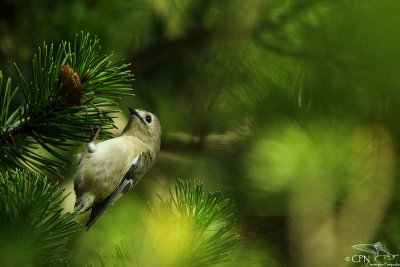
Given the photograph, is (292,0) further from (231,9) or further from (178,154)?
(178,154)

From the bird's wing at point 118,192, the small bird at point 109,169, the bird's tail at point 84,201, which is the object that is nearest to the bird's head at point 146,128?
the small bird at point 109,169

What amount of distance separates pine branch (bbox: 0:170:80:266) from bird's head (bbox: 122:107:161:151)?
0.76 m

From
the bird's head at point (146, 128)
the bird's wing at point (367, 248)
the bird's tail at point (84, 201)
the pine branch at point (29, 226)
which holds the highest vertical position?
the pine branch at point (29, 226)

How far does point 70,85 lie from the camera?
2.81 ft

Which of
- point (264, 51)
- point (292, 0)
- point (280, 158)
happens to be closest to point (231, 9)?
point (292, 0)

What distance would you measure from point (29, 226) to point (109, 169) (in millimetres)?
700

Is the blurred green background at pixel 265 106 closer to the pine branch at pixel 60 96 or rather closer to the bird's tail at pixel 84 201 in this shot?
the bird's tail at pixel 84 201

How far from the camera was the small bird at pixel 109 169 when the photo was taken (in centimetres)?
134

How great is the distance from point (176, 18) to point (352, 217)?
103 centimetres

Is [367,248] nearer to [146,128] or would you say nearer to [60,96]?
[60,96]

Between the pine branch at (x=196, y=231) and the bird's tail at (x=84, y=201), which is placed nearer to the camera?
the pine branch at (x=196, y=231)

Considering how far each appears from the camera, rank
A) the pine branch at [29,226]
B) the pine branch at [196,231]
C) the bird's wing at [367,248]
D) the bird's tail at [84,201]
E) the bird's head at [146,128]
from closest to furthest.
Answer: the pine branch at [29,226] → the pine branch at [196,231] → the bird's wing at [367,248] → the bird's tail at [84,201] → the bird's head at [146,128]

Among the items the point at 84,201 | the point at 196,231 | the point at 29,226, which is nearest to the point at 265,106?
the point at 196,231

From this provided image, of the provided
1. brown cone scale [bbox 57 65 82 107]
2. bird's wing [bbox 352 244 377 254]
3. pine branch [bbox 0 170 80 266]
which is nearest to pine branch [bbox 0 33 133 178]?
brown cone scale [bbox 57 65 82 107]
